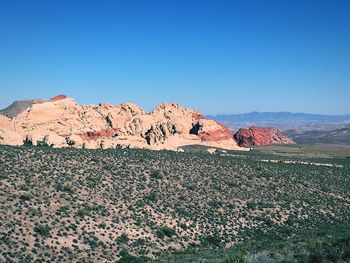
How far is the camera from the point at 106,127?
3794 inches

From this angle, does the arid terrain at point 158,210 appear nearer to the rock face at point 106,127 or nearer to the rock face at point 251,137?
the rock face at point 106,127

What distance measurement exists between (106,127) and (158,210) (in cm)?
5650

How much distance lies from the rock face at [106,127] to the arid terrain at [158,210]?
53.4ft

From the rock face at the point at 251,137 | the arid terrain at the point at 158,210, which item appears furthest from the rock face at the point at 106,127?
the rock face at the point at 251,137

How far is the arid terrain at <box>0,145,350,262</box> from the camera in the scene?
3141 cm

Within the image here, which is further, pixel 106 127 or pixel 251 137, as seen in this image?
pixel 251 137

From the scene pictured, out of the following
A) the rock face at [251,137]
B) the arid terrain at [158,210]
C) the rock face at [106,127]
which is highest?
the rock face at [106,127]

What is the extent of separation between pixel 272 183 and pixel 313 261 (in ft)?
125

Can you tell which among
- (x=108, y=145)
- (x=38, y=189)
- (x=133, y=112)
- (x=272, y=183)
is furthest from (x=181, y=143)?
(x=38, y=189)

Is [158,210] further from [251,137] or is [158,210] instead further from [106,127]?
[251,137]

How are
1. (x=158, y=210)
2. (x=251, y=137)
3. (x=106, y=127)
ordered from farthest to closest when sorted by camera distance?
1. (x=251, y=137)
2. (x=106, y=127)
3. (x=158, y=210)

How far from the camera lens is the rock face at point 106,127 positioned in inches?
2785

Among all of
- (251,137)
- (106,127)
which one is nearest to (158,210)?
(106,127)

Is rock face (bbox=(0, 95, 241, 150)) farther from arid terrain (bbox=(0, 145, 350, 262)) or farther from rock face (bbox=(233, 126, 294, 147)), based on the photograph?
rock face (bbox=(233, 126, 294, 147))
